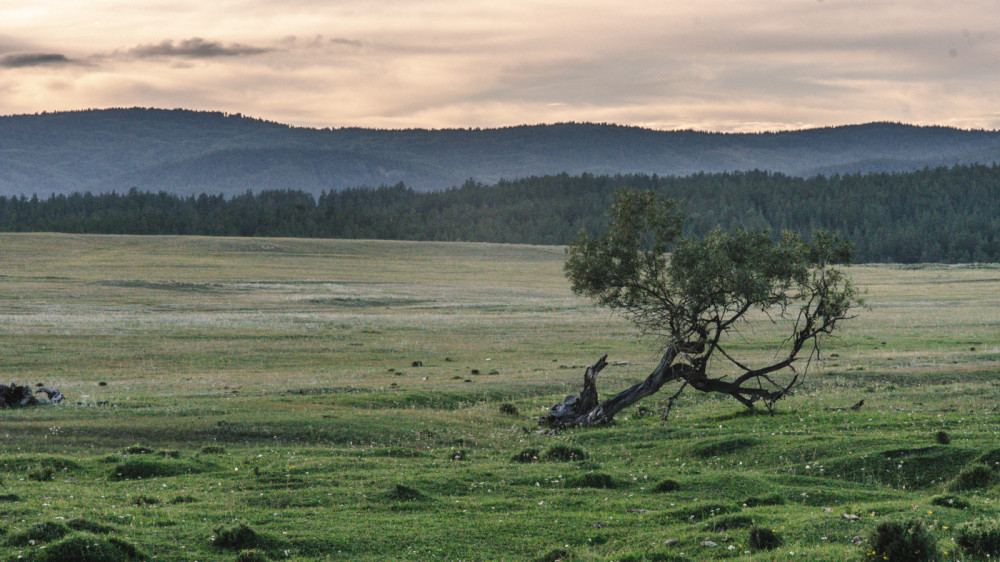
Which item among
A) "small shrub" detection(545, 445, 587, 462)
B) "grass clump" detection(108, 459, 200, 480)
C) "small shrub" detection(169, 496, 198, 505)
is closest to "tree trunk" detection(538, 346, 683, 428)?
"small shrub" detection(545, 445, 587, 462)

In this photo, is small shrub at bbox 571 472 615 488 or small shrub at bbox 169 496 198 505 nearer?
small shrub at bbox 169 496 198 505

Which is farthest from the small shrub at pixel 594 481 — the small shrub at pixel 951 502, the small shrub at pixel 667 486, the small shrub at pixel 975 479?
the small shrub at pixel 975 479

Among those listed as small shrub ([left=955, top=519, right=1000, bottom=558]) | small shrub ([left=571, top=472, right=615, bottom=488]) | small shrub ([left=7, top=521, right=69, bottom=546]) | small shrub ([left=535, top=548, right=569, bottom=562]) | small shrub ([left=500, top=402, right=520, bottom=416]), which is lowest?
small shrub ([left=500, top=402, right=520, bottom=416])

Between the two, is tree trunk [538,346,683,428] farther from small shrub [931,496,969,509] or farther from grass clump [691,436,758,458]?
small shrub [931,496,969,509]

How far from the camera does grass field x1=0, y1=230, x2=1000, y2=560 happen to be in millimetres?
14500

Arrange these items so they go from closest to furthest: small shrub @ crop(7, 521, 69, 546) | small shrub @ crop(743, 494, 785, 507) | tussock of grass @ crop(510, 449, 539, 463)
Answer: small shrub @ crop(7, 521, 69, 546) → small shrub @ crop(743, 494, 785, 507) → tussock of grass @ crop(510, 449, 539, 463)

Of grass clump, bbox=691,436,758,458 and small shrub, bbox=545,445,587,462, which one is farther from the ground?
grass clump, bbox=691,436,758,458

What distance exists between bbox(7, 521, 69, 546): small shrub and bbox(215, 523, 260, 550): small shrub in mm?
2376

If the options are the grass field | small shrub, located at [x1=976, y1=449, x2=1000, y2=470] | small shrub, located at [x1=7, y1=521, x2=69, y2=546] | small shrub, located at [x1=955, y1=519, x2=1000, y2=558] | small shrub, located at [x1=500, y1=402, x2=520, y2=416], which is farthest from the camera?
small shrub, located at [x1=500, y1=402, x2=520, y2=416]

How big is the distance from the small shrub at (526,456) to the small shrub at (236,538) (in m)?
10.2

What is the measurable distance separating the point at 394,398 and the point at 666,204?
1343 cm

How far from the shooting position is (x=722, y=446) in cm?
2344

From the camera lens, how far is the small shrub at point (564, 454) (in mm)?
23219

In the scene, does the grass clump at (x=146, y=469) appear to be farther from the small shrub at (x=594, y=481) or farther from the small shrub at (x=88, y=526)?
the small shrub at (x=594, y=481)
